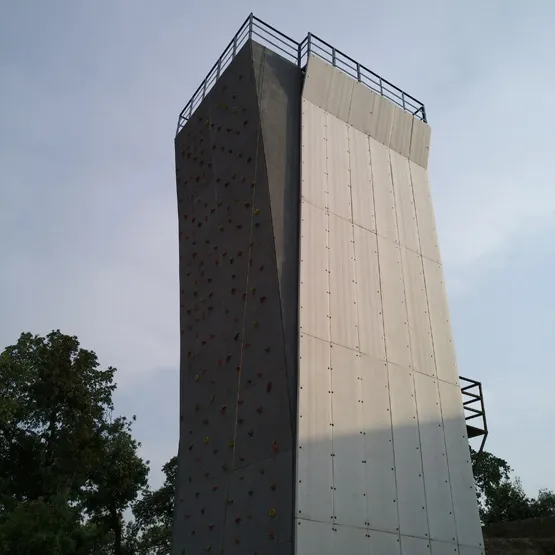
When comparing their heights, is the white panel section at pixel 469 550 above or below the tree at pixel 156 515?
below

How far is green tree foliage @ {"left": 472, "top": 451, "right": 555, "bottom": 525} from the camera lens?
106 ft

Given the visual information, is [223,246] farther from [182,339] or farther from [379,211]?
[379,211]

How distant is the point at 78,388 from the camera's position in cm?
2166

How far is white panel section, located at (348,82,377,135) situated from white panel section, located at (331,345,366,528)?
5068 mm

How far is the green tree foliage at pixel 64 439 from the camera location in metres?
19.6

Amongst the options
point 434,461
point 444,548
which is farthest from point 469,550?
point 434,461

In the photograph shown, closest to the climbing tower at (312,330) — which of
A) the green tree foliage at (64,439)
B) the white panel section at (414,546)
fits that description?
the white panel section at (414,546)

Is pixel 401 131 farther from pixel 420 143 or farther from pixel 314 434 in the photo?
pixel 314 434

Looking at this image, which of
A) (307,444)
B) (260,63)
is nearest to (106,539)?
(307,444)

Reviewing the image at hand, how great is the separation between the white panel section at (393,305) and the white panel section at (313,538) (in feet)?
10.3

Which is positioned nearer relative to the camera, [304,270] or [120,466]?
[304,270]

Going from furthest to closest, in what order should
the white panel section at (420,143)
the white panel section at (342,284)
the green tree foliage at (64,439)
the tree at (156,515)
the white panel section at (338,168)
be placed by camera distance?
the tree at (156,515) → the green tree foliage at (64,439) → the white panel section at (420,143) → the white panel section at (338,168) → the white panel section at (342,284)

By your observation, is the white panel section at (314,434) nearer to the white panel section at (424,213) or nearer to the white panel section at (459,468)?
the white panel section at (459,468)

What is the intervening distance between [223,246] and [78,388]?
13572 mm
